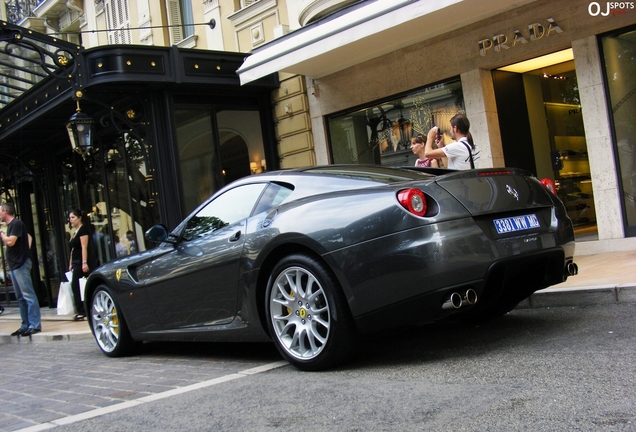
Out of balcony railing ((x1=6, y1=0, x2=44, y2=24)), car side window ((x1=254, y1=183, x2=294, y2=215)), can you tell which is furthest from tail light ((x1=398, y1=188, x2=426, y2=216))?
balcony railing ((x1=6, y1=0, x2=44, y2=24))

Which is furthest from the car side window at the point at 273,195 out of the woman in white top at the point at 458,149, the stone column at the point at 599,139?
the stone column at the point at 599,139

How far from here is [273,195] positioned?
5.14 m

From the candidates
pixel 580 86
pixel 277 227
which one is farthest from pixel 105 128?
pixel 277 227

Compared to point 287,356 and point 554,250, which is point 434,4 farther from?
point 287,356

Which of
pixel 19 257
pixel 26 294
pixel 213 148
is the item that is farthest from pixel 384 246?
pixel 213 148

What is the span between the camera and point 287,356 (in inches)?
183

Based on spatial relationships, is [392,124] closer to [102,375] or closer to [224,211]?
[224,211]

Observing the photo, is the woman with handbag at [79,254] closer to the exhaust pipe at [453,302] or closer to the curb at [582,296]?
the curb at [582,296]

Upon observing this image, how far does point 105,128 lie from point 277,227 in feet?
32.3

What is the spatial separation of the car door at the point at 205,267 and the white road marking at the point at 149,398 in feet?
1.56

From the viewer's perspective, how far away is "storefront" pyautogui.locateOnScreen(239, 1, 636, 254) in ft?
30.0

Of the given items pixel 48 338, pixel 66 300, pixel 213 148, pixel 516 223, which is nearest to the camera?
pixel 516 223

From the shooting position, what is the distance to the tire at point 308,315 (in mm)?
4340

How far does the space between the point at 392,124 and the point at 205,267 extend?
727 centimetres
